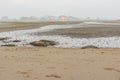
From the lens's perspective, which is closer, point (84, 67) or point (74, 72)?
point (74, 72)

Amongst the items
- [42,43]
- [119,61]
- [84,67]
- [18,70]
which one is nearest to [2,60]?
[18,70]

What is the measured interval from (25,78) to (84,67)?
2.52 metres

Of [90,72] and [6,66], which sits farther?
[6,66]

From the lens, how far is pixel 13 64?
10.8m

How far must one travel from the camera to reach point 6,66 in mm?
10383

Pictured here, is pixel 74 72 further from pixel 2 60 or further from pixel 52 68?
pixel 2 60

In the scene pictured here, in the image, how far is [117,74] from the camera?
896 cm

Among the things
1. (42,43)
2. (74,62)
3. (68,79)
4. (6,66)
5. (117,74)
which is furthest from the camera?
(42,43)

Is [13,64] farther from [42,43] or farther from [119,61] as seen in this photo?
[42,43]

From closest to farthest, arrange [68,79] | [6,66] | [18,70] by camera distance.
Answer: [68,79], [18,70], [6,66]

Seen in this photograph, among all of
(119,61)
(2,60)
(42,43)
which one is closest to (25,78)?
(2,60)

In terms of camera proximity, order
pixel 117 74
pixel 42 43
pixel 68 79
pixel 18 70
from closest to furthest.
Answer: pixel 68 79 → pixel 117 74 → pixel 18 70 → pixel 42 43

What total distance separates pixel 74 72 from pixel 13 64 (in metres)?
2.68

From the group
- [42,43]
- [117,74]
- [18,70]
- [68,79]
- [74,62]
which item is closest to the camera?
[68,79]
